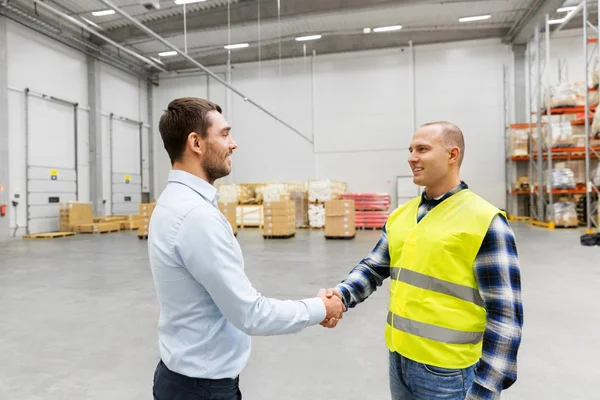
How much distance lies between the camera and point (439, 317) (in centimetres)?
136

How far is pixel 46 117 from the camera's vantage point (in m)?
15.2

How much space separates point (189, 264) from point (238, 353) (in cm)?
39

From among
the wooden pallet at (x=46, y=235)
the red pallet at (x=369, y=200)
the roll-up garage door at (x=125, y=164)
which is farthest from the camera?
the roll-up garage door at (x=125, y=164)

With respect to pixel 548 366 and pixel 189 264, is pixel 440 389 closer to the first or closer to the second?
pixel 189 264

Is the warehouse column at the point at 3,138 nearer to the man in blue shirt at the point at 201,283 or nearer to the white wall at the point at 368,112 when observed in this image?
the white wall at the point at 368,112

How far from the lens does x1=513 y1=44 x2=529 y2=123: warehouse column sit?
17.1 metres

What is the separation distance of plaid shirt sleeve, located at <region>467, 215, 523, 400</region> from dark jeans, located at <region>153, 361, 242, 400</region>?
0.79 metres

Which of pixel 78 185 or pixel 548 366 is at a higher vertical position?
pixel 78 185

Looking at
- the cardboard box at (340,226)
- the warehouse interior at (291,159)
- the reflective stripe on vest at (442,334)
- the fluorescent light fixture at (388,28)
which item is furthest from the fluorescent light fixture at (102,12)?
the reflective stripe on vest at (442,334)

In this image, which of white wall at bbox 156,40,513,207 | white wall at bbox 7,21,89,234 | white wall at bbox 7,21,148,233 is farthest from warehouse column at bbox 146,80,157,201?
white wall at bbox 156,40,513,207

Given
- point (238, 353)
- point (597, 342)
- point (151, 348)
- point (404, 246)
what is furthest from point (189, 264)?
point (597, 342)

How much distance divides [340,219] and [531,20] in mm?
10928

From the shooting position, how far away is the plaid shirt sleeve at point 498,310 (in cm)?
118

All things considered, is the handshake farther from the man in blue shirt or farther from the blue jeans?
the blue jeans
